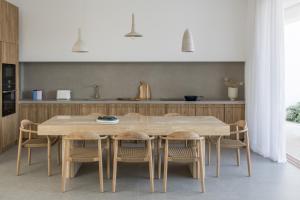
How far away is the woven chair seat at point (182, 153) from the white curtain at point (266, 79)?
1.93 m

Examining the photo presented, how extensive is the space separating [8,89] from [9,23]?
3.92ft

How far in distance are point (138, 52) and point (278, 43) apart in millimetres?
2746

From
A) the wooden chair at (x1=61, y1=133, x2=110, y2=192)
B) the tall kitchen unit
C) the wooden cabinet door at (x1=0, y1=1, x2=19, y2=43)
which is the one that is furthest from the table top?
the wooden cabinet door at (x1=0, y1=1, x2=19, y2=43)

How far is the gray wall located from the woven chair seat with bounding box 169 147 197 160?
129 inches

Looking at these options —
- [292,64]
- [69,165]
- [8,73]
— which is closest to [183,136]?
[69,165]

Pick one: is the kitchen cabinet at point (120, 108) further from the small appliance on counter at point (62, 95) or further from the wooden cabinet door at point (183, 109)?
the small appliance on counter at point (62, 95)

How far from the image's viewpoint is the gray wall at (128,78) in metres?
8.16

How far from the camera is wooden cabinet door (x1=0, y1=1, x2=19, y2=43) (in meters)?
6.77

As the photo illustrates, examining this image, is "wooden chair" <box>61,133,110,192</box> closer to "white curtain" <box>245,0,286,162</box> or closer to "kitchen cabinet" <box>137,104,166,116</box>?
"kitchen cabinet" <box>137,104,166,116</box>

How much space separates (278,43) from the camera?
20.1 feet

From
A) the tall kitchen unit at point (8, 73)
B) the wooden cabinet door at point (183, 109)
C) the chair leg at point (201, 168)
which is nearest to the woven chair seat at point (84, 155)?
the chair leg at point (201, 168)

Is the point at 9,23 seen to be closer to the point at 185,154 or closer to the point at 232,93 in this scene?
the point at 185,154

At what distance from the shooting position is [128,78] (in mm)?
8203

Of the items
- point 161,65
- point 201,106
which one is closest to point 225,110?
point 201,106
